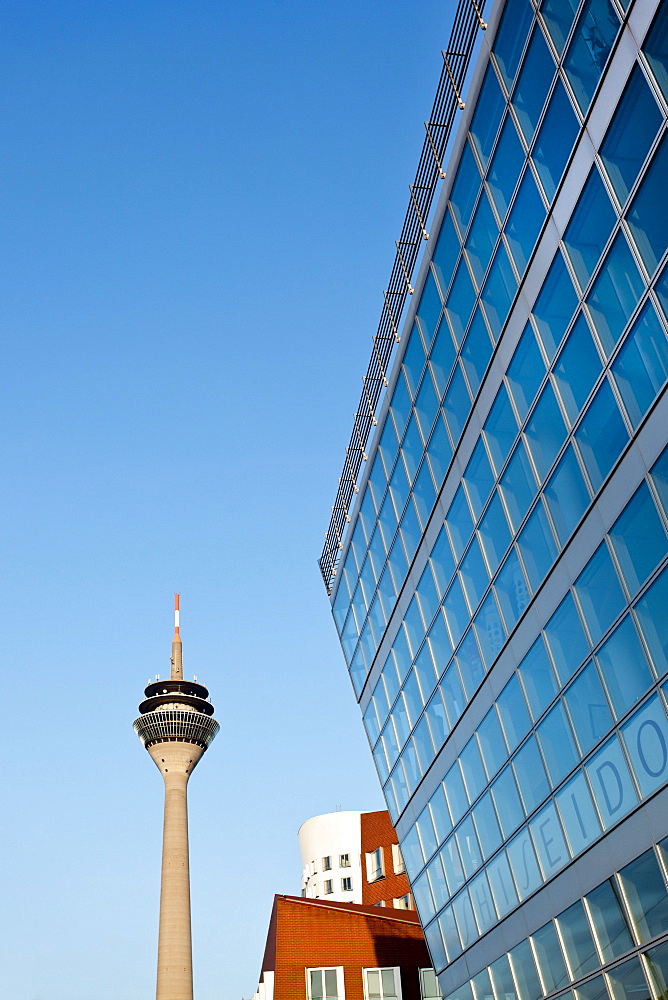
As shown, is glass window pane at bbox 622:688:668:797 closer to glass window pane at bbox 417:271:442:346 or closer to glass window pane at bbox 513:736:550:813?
glass window pane at bbox 513:736:550:813

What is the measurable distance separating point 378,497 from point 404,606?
4253 mm

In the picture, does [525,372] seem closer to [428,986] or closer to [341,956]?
[341,956]

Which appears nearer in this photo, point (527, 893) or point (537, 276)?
point (537, 276)

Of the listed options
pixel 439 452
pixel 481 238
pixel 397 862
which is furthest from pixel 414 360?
pixel 397 862

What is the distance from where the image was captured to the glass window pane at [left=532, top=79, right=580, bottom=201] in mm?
17922

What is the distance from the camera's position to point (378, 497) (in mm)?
33188

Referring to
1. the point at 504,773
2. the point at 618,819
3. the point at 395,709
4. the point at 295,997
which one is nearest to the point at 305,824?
the point at 295,997

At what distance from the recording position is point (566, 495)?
18.6 m

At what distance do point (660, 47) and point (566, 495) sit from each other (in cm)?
757

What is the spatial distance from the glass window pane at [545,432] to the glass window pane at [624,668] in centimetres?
385

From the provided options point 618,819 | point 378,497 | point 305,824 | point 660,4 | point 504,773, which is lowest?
point 618,819

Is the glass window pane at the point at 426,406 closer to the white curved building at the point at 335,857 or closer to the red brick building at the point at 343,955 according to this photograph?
the red brick building at the point at 343,955

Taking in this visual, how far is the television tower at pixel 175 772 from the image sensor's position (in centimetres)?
9638

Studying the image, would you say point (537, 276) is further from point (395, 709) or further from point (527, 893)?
point (395, 709)
